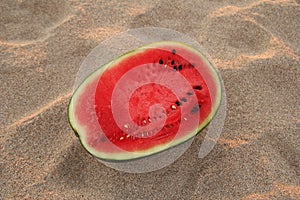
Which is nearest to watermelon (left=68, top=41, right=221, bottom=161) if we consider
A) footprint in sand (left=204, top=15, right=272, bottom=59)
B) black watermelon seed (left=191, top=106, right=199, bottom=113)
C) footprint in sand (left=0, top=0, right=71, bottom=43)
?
black watermelon seed (left=191, top=106, right=199, bottom=113)

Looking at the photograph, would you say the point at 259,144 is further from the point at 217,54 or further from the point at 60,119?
the point at 60,119

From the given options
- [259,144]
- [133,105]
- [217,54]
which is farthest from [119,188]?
[217,54]

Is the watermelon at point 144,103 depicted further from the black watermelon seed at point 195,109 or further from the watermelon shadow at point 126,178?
the watermelon shadow at point 126,178

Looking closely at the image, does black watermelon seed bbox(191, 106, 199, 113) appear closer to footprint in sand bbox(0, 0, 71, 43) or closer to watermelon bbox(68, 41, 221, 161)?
watermelon bbox(68, 41, 221, 161)

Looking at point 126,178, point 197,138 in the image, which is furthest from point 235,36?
point 126,178

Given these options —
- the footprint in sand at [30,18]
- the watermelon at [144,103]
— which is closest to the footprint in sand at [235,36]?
the watermelon at [144,103]

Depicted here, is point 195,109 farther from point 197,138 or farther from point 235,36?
point 235,36
